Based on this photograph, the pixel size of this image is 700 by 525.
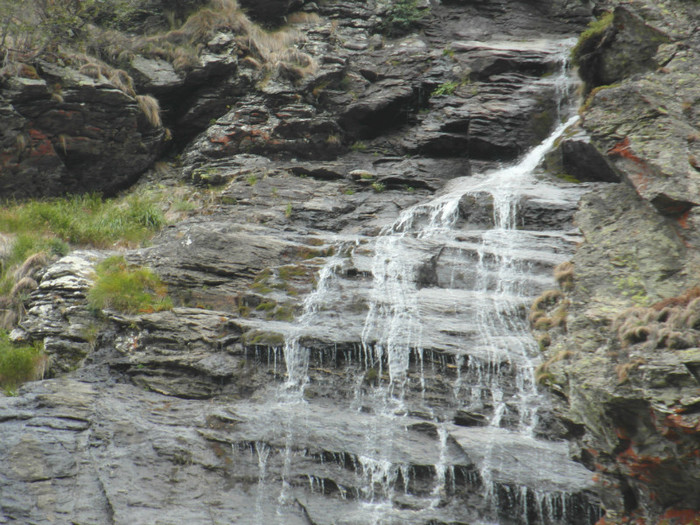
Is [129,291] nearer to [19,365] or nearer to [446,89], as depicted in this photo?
[19,365]

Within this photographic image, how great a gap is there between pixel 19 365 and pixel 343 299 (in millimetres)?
5549

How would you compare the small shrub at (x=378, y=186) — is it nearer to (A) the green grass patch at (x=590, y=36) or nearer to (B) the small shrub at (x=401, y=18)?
(A) the green grass patch at (x=590, y=36)

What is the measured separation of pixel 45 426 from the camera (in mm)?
7750

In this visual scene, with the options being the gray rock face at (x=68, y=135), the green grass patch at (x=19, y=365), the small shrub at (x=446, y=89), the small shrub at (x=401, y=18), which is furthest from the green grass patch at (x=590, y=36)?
the green grass patch at (x=19, y=365)

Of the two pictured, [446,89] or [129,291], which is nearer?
[129,291]

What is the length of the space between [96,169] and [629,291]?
15.0 meters

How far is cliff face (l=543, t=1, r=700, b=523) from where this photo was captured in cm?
450

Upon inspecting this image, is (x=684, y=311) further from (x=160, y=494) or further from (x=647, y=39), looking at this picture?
(x=647, y=39)

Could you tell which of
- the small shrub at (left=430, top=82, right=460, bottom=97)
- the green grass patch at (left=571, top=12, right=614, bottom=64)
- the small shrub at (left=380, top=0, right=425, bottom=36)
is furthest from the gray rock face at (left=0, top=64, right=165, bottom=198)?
the green grass patch at (left=571, top=12, right=614, bottom=64)

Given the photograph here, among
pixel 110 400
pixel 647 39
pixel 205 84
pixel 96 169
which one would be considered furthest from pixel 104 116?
pixel 647 39

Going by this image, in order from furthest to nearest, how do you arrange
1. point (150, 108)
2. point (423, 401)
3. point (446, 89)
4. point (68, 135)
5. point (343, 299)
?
point (446, 89) < point (150, 108) < point (68, 135) < point (343, 299) < point (423, 401)

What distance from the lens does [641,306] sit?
17.6 ft

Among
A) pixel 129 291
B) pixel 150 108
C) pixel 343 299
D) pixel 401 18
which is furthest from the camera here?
pixel 401 18

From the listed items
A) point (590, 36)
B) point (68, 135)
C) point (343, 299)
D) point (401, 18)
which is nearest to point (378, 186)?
point (343, 299)
